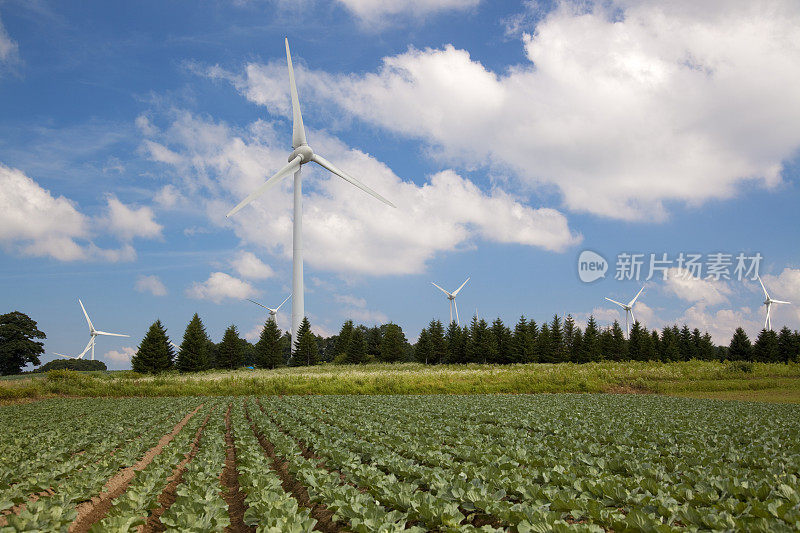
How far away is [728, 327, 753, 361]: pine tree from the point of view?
10044 cm

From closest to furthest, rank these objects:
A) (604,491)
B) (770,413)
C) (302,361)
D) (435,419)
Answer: (604,491) < (435,419) < (770,413) < (302,361)

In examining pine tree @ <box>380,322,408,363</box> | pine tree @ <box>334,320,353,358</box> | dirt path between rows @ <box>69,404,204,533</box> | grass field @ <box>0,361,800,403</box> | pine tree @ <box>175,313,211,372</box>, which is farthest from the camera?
pine tree @ <box>334,320,353,358</box>

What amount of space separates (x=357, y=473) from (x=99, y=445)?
532 inches

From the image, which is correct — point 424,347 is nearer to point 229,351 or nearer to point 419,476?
point 229,351

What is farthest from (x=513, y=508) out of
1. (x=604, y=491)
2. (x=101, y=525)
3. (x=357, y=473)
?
(x=101, y=525)

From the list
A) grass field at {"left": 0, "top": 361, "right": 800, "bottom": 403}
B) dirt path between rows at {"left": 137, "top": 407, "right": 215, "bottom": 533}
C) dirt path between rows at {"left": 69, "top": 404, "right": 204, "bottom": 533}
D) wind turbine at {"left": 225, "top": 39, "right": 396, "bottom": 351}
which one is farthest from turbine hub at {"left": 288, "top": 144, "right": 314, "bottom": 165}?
dirt path between rows at {"left": 69, "top": 404, "right": 204, "bottom": 533}

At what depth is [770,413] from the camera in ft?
89.2

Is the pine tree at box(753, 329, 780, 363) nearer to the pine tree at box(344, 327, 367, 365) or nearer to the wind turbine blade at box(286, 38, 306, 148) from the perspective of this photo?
the pine tree at box(344, 327, 367, 365)

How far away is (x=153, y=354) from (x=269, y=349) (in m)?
23.0

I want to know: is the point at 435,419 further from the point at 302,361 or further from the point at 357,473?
the point at 302,361

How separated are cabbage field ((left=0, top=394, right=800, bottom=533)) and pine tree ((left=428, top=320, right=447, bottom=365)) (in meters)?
78.2

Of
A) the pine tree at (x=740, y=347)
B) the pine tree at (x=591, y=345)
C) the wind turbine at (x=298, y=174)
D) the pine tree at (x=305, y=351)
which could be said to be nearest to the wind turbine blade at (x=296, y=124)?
the wind turbine at (x=298, y=174)

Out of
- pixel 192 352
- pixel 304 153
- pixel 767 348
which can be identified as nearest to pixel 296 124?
pixel 304 153

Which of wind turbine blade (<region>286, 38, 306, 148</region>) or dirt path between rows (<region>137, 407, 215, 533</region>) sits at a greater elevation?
wind turbine blade (<region>286, 38, 306, 148</region>)
